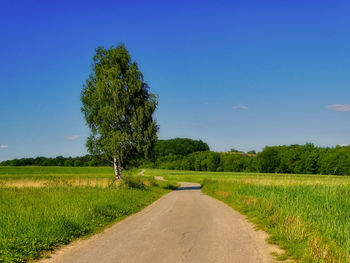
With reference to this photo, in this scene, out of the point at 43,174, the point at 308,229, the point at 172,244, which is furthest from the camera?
the point at 43,174

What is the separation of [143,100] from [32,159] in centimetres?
10851

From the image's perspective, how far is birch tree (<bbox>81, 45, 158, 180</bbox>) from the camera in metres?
32.5

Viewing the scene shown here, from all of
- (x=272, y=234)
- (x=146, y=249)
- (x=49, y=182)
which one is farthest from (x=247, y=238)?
(x=49, y=182)

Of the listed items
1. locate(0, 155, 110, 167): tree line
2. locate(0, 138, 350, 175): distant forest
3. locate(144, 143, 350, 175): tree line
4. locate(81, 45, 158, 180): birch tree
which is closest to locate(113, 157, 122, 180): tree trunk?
locate(81, 45, 158, 180): birch tree

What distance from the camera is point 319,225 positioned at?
964 centimetres

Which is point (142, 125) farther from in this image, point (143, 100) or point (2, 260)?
point (2, 260)

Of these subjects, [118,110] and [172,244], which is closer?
[172,244]

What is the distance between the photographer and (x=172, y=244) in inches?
357

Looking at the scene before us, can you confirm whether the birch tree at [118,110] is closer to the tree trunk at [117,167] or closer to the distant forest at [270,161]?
the tree trunk at [117,167]

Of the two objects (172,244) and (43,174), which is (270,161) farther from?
(172,244)

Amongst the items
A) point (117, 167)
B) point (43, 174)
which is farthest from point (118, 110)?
point (43, 174)

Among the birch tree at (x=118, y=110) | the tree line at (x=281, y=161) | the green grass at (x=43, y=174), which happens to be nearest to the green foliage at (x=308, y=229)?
the birch tree at (x=118, y=110)

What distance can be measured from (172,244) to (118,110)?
25.4m

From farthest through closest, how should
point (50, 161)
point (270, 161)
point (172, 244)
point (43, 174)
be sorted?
point (50, 161)
point (270, 161)
point (43, 174)
point (172, 244)
